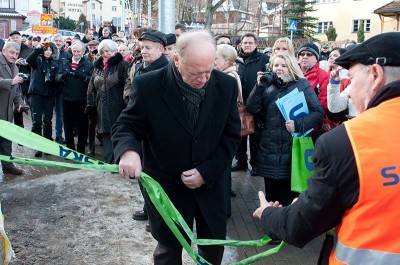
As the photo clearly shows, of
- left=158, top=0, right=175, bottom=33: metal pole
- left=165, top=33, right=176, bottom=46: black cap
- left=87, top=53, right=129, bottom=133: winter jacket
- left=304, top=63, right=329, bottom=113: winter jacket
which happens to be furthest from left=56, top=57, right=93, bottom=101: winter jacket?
left=304, top=63, right=329, bottom=113: winter jacket

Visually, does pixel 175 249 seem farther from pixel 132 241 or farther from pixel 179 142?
pixel 132 241

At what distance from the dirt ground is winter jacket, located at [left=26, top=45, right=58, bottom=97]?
6.89 ft

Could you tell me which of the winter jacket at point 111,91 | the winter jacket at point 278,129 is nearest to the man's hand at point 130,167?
the winter jacket at point 278,129

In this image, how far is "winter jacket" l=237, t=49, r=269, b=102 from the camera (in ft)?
23.1

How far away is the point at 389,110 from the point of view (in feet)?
5.60

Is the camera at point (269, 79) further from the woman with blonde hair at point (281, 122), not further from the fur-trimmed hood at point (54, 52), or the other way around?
the fur-trimmed hood at point (54, 52)

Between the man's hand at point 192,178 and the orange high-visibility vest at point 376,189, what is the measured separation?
55.5 inches

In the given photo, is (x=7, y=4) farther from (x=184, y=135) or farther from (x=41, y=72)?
(x=184, y=135)

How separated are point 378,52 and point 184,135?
1.54 m

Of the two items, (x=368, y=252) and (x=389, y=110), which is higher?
(x=389, y=110)

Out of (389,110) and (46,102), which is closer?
(389,110)

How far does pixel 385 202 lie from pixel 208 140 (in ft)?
5.31

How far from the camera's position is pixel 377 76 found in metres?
1.78

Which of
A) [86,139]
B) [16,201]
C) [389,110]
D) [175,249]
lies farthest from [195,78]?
[86,139]
